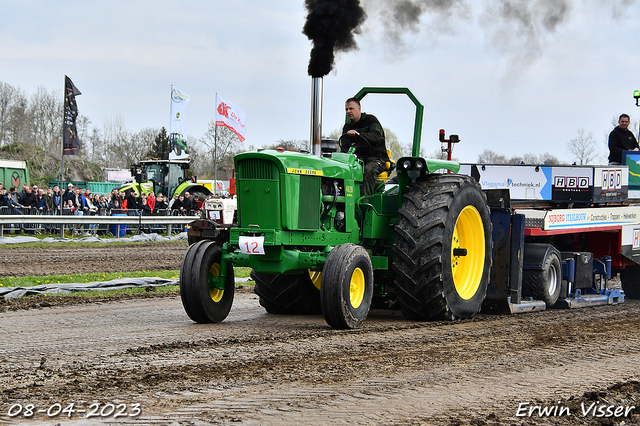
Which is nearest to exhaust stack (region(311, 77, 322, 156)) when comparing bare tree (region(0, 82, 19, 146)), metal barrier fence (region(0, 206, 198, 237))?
metal barrier fence (region(0, 206, 198, 237))

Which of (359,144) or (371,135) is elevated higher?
(371,135)

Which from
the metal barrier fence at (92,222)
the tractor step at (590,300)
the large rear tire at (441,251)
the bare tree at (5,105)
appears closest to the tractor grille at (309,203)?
the large rear tire at (441,251)

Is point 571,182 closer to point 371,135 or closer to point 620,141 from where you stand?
point 620,141

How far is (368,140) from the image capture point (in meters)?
8.77

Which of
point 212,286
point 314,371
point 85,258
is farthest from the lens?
point 85,258

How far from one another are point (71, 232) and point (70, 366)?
1786cm

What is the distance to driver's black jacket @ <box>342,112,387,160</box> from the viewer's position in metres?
8.77

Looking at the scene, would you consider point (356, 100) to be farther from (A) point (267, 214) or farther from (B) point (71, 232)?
(B) point (71, 232)

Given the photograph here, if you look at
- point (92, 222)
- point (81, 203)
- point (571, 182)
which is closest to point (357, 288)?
point (571, 182)

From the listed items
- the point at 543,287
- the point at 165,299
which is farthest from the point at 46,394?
the point at 543,287

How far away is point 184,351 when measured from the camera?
6.13 metres

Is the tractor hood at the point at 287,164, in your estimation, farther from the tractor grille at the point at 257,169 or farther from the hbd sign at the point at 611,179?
the hbd sign at the point at 611,179

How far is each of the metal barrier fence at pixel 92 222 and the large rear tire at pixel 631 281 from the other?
13.4 m

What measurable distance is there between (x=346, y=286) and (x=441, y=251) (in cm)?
123
